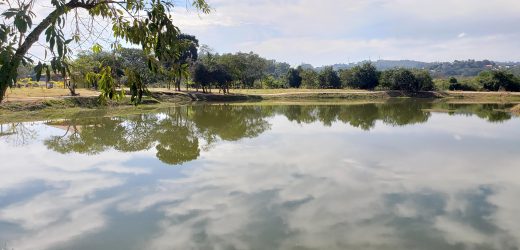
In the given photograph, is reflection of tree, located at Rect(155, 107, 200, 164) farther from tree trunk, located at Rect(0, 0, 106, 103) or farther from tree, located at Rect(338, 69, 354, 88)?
tree, located at Rect(338, 69, 354, 88)

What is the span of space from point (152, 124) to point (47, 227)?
1701 centimetres

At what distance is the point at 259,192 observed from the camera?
9.84 metres

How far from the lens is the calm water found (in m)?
7.26

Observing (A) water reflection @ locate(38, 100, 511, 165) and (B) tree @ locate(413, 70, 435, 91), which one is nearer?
(A) water reflection @ locate(38, 100, 511, 165)

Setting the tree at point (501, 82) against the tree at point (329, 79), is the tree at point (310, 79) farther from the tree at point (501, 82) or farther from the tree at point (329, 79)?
the tree at point (501, 82)

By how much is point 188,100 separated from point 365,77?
1153 inches

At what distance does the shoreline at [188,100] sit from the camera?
28309 mm

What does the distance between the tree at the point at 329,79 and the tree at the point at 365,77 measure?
2752 millimetres

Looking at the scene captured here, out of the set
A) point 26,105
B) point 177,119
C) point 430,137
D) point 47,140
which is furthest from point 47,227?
point 26,105

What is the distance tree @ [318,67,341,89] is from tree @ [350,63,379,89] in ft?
9.03

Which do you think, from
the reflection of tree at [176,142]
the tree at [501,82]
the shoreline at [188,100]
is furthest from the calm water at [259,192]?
the tree at [501,82]

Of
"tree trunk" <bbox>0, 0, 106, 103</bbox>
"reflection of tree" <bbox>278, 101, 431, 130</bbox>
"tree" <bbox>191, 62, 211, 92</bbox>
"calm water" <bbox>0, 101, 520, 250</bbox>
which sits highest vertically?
"tree" <bbox>191, 62, 211, 92</bbox>

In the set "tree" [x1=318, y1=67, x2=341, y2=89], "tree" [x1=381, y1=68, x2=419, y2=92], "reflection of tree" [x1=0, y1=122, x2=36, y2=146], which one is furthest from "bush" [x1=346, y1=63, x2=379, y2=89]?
"reflection of tree" [x1=0, y1=122, x2=36, y2=146]

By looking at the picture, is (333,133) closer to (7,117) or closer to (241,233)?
(241,233)
